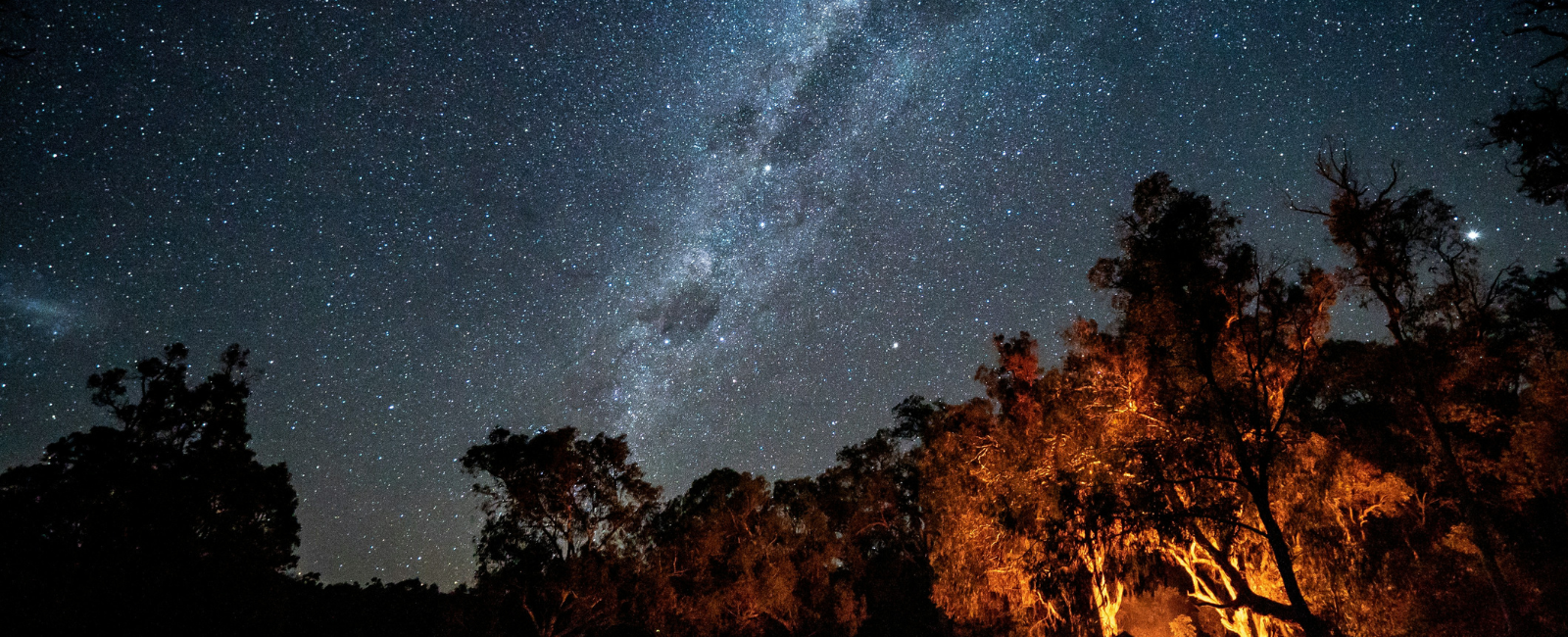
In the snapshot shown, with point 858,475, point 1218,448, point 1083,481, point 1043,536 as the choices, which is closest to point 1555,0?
point 1218,448

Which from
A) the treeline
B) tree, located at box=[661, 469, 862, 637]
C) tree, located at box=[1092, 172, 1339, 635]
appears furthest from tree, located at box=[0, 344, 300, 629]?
tree, located at box=[1092, 172, 1339, 635]

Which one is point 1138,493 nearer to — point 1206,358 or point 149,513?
point 1206,358

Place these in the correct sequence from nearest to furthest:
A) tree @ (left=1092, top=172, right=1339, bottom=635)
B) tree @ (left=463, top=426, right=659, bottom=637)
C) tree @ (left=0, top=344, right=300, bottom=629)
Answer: tree @ (left=1092, top=172, right=1339, bottom=635) → tree @ (left=0, top=344, right=300, bottom=629) → tree @ (left=463, top=426, right=659, bottom=637)

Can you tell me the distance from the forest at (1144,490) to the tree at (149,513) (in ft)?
0.26

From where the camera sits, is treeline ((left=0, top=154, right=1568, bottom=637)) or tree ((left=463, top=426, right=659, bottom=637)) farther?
tree ((left=463, top=426, right=659, bottom=637))

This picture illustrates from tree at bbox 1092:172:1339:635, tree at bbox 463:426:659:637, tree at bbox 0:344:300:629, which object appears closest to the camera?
tree at bbox 1092:172:1339:635

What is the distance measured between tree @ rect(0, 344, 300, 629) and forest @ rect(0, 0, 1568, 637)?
0.08m

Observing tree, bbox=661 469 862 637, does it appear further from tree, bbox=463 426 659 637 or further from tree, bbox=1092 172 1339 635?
tree, bbox=1092 172 1339 635

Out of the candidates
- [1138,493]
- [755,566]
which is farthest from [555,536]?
[1138,493]

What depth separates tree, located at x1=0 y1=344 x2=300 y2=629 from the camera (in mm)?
17750

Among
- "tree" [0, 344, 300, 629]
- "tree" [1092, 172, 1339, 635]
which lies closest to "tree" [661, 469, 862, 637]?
"tree" [0, 344, 300, 629]

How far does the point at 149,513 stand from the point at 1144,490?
27302mm

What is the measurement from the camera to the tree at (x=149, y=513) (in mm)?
17750

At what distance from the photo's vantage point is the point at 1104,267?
15.6 metres
